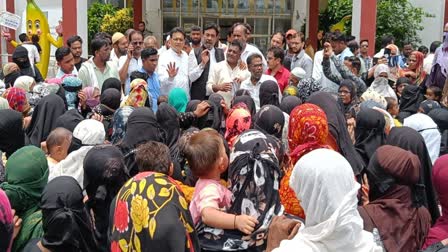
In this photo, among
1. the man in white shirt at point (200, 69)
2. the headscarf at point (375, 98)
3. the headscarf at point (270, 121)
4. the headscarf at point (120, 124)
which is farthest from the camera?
the man in white shirt at point (200, 69)

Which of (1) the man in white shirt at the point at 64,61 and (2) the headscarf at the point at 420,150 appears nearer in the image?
(2) the headscarf at the point at 420,150

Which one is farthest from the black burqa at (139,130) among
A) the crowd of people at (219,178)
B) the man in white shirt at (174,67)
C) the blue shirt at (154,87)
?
the man in white shirt at (174,67)

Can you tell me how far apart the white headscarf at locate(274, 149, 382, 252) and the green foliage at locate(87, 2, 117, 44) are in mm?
18622

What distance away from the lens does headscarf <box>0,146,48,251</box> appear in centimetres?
313

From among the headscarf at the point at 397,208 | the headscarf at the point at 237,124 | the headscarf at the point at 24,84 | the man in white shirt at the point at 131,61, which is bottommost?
the headscarf at the point at 397,208

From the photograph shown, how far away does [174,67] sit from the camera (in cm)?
739

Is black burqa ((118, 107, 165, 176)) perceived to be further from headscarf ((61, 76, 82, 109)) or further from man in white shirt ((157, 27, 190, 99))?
man in white shirt ((157, 27, 190, 99))

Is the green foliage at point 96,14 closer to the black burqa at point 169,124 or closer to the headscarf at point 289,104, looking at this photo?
the headscarf at point 289,104

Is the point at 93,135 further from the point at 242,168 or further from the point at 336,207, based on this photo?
the point at 336,207

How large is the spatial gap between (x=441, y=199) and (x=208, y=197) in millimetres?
1229

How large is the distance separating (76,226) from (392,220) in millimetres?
1667

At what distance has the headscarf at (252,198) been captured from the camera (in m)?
3.18

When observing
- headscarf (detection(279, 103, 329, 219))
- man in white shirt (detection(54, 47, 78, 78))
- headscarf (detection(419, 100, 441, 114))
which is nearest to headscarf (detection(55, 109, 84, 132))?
man in white shirt (detection(54, 47, 78, 78))

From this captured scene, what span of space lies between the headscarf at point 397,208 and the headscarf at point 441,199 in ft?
0.36
